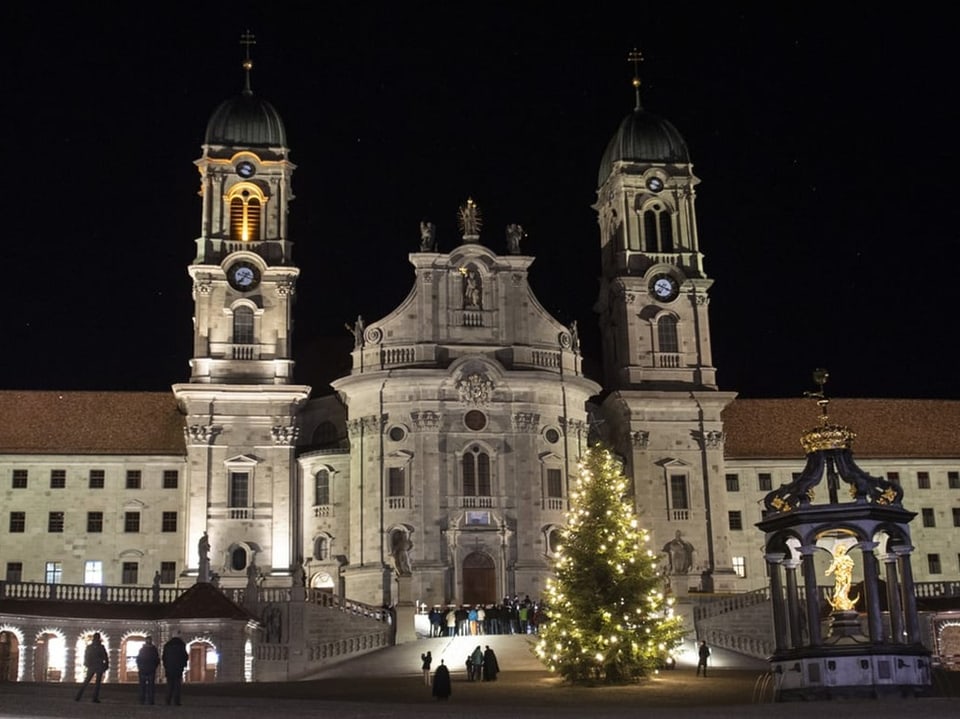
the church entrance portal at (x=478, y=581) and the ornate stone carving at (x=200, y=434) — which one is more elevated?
the ornate stone carving at (x=200, y=434)

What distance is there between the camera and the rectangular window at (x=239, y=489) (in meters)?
62.3

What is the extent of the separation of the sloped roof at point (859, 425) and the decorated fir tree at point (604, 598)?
2826cm

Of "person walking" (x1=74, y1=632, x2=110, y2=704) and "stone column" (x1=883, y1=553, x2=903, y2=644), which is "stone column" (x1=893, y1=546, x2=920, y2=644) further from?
"person walking" (x1=74, y1=632, x2=110, y2=704)

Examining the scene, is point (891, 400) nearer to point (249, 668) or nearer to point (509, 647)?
point (509, 647)

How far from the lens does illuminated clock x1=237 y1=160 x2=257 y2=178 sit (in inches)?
2611

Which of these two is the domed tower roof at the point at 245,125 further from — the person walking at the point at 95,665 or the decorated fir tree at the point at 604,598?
the person walking at the point at 95,665

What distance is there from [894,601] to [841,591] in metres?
1.46

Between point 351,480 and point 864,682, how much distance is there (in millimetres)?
34772

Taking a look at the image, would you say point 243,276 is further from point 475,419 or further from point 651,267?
point 651,267

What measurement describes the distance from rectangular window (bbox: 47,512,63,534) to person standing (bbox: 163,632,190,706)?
114 ft

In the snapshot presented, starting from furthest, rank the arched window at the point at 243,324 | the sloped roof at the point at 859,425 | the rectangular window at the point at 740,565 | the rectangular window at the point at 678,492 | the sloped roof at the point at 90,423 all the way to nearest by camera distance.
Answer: the sloped roof at the point at 859,425 < the rectangular window at the point at 740,565 < the rectangular window at the point at 678,492 < the arched window at the point at 243,324 < the sloped roof at the point at 90,423

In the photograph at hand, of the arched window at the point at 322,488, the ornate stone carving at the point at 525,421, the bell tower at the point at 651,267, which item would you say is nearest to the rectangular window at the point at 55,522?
the arched window at the point at 322,488

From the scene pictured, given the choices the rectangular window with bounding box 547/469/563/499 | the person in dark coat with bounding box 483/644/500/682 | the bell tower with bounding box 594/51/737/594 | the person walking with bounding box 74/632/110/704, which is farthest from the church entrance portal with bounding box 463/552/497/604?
the person walking with bounding box 74/632/110/704

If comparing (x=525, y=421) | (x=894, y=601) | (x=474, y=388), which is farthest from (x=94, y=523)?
(x=894, y=601)
